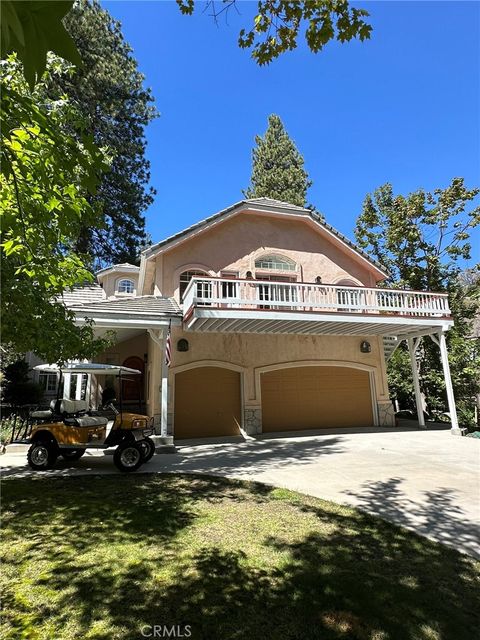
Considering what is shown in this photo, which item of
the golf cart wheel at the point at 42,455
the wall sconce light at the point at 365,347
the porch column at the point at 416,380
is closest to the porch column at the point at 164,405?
the golf cart wheel at the point at 42,455

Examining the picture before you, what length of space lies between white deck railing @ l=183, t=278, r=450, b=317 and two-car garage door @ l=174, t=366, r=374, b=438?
9.23 ft

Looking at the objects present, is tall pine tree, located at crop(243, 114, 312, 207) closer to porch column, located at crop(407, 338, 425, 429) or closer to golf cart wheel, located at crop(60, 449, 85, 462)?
porch column, located at crop(407, 338, 425, 429)

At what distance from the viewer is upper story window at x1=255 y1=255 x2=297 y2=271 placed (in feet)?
54.4

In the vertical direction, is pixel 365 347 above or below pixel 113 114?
below

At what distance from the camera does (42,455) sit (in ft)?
28.5

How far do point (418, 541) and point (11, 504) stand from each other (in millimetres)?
5947

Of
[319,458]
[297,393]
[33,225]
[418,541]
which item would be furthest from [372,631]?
[297,393]

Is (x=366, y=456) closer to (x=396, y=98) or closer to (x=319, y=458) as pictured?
(x=319, y=458)

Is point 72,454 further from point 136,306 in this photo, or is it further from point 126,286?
point 126,286

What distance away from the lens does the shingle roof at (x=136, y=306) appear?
11.9m

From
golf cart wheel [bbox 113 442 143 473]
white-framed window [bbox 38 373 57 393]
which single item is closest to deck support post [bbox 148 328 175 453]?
golf cart wheel [bbox 113 442 143 473]

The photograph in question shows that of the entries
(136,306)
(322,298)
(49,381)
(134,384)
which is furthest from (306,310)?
(49,381)

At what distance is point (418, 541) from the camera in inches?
192

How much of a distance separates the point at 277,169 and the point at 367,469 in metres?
34.7
